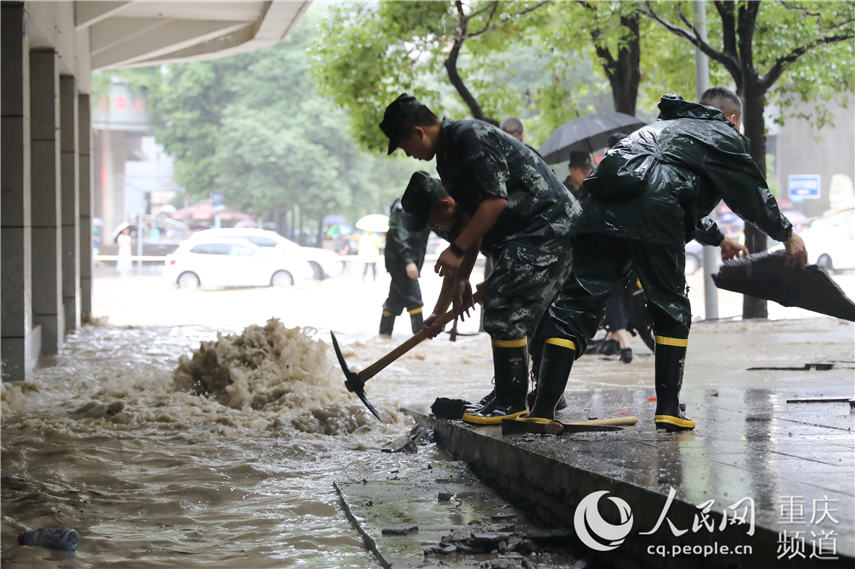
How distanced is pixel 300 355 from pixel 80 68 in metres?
9.89

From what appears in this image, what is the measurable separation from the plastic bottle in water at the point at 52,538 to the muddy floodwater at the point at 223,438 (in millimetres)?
48

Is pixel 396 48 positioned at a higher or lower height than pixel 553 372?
higher

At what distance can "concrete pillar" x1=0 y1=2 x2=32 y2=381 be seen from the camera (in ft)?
33.1

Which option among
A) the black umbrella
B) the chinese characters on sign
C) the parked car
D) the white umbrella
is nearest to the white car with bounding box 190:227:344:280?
the white umbrella

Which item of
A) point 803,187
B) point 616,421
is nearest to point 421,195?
point 616,421

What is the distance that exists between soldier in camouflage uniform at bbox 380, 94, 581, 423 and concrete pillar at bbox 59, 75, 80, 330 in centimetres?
1089

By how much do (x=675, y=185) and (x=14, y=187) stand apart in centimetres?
735

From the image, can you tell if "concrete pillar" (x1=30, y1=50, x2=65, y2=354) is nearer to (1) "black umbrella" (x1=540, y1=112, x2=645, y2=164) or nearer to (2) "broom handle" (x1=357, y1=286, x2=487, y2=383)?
(1) "black umbrella" (x1=540, y1=112, x2=645, y2=164)

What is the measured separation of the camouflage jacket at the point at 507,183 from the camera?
528 centimetres

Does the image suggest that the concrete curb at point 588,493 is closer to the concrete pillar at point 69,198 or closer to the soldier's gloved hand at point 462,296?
the soldier's gloved hand at point 462,296

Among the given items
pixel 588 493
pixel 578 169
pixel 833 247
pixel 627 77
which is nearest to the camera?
pixel 588 493

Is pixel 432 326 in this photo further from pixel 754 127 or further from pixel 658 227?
pixel 754 127

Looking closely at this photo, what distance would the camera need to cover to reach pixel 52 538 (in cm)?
440

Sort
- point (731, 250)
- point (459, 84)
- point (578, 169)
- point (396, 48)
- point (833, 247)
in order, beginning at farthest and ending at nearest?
point (833, 247)
point (396, 48)
point (459, 84)
point (578, 169)
point (731, 250)
